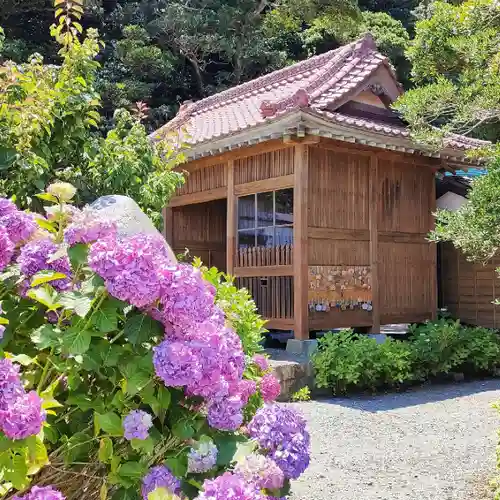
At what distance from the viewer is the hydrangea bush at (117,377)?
64.9 inches

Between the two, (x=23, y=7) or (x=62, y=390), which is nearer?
(x=62, y=390)

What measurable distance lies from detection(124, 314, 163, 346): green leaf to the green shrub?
6.04 m

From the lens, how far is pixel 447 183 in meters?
10.7

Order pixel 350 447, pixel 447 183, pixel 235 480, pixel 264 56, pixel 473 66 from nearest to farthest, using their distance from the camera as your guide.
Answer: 1. pixel 235 480
2. pixel 350 447
3. pixel 473 66
4. pixel 447 183
5. pixel 264 56

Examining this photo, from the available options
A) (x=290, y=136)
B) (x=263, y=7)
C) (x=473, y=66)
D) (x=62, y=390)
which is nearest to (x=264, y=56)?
(x=263, y=7)

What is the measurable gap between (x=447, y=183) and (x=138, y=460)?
986 cm

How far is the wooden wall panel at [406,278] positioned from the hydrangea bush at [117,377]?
7.61 m

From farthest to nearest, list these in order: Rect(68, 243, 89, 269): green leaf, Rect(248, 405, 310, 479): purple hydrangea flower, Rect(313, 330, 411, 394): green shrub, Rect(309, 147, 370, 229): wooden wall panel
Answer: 1. Rect(309, 147, 370, 229): wooden wall panel
2. Rect(313, 330, 411, 394): green shrub
3. Rect(248, 405, 310, 479): purple hydrangea flower
4. Rect(68, 243, 89, 269): green leaf

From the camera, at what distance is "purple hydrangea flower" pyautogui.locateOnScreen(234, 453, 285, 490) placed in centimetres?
168

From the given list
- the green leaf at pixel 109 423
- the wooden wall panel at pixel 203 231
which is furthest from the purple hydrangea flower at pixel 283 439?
the wooden wall panel at pixel 203 231

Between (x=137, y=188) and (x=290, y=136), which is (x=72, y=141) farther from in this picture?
(x=290, y=136)

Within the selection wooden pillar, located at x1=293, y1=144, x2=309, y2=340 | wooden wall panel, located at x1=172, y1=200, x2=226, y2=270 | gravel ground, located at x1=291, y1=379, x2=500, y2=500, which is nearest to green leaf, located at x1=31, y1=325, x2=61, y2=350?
gravel ground, located at x1=291, y1=379, x2=500, y2=500

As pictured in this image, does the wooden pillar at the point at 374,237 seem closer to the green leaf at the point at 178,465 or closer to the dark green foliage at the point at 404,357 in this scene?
the dark green foliage at the point at 404,357

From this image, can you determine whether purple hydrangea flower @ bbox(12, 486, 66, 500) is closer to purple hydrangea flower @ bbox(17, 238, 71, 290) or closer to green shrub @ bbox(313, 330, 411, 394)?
purple hydrangea flower @ bbox(17, 238, 71, 290)
